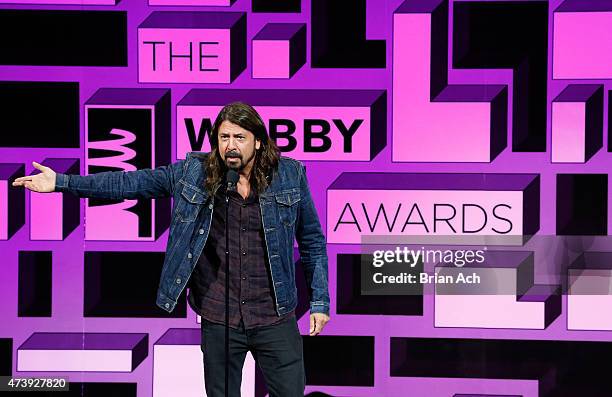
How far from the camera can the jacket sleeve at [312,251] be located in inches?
109

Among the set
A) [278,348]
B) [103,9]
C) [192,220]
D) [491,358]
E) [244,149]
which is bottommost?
[491,358]

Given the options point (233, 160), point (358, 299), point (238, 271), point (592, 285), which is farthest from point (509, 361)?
point (233, 160)

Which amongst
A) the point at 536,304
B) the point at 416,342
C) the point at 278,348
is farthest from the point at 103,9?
the point at 536,304

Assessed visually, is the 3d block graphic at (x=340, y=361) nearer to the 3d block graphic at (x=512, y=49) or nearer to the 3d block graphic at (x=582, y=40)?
the 3d block graphic at (x=512, y=49)

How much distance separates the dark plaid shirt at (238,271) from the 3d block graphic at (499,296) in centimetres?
128

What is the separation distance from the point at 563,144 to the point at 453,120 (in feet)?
1.83

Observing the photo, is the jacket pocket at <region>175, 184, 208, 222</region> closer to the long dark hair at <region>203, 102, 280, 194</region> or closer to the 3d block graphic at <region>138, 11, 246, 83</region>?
the long dark hair at <region>203, 102, 280, 194</region>

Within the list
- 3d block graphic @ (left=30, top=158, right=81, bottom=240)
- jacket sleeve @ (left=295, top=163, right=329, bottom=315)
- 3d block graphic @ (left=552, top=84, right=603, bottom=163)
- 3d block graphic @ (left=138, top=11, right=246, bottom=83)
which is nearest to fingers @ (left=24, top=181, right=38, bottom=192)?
jacket sleeve @ (left=295, top=163, right=329, bottom=315)

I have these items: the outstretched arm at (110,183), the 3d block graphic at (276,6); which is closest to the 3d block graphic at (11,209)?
the outstretched arm at (110,183)

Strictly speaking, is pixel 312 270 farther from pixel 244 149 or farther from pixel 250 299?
pixel 244 149

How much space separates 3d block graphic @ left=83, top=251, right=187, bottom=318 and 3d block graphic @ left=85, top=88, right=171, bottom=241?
11 centimetres

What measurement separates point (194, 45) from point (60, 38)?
678 mm

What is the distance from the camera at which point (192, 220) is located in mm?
2654

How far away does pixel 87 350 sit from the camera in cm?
368
